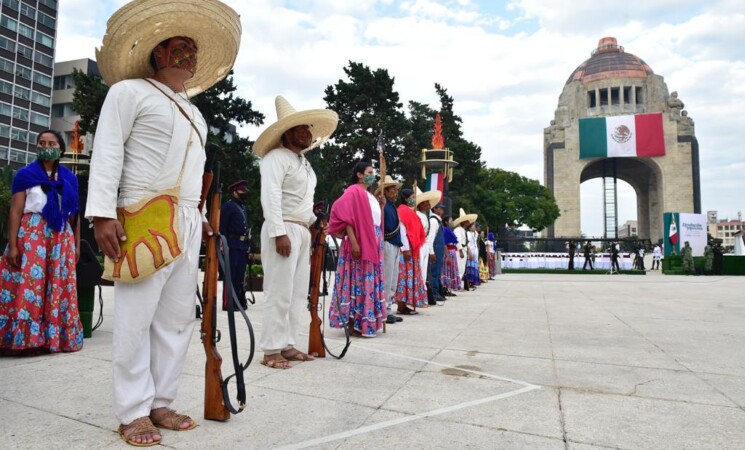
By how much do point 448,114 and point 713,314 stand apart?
37174 mm

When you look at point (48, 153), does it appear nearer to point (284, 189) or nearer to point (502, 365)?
point (284, 189)

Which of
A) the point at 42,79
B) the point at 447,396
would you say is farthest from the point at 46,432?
the point at 42,79

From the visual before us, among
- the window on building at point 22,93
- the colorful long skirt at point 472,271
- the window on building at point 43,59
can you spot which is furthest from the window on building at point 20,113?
the colorful long skirt at point 472,271

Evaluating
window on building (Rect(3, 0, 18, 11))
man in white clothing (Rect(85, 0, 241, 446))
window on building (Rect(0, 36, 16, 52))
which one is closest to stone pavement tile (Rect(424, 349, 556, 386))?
man in white clothing (Rect(85, 0, 241, 446))

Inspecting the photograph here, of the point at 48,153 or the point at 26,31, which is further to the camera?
the point at 26,31

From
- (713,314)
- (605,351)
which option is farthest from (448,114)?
(605,351)

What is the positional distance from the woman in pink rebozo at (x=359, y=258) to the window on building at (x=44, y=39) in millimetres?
65673

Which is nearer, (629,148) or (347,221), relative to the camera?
(347,221)

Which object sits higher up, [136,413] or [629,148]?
[629,148]

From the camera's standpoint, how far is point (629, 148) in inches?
1885

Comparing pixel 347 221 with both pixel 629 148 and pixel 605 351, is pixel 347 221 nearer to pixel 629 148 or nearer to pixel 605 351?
pixel 605 351

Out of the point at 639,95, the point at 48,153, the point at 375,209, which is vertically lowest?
the point at 375,209

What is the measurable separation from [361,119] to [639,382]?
3061 centimetres

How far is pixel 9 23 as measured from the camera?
170 feet
